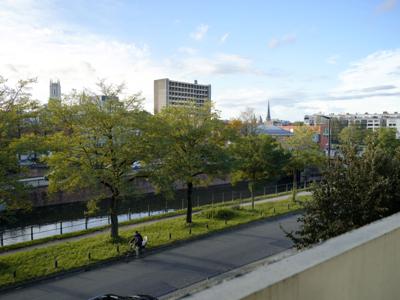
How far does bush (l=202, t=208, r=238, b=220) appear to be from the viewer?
2427 centimetres

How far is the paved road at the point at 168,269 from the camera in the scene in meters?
13.3

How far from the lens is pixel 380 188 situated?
866 cm

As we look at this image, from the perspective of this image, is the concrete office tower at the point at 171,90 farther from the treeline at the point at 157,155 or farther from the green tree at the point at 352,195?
the green tree at the point at 352,195

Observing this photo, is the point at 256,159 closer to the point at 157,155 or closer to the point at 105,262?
the point at 157,155

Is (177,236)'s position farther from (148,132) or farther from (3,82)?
(3,82)

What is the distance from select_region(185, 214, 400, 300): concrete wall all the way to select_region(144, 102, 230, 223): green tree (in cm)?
1633

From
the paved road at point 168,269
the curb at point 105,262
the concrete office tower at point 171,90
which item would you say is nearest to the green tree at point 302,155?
the curb at point 105,262

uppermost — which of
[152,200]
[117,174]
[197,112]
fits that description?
[197,112]

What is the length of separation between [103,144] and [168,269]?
700cm

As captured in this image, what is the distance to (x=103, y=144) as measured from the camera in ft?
61.2

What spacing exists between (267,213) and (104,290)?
14.7 meters

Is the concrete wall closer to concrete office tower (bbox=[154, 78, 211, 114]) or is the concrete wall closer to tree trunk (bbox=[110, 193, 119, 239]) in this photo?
tree trunk (bbox=[110, 193, 119, 239])

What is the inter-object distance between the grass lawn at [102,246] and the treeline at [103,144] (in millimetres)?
1304

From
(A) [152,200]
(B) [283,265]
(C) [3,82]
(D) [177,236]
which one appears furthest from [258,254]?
(A) [152,200]
